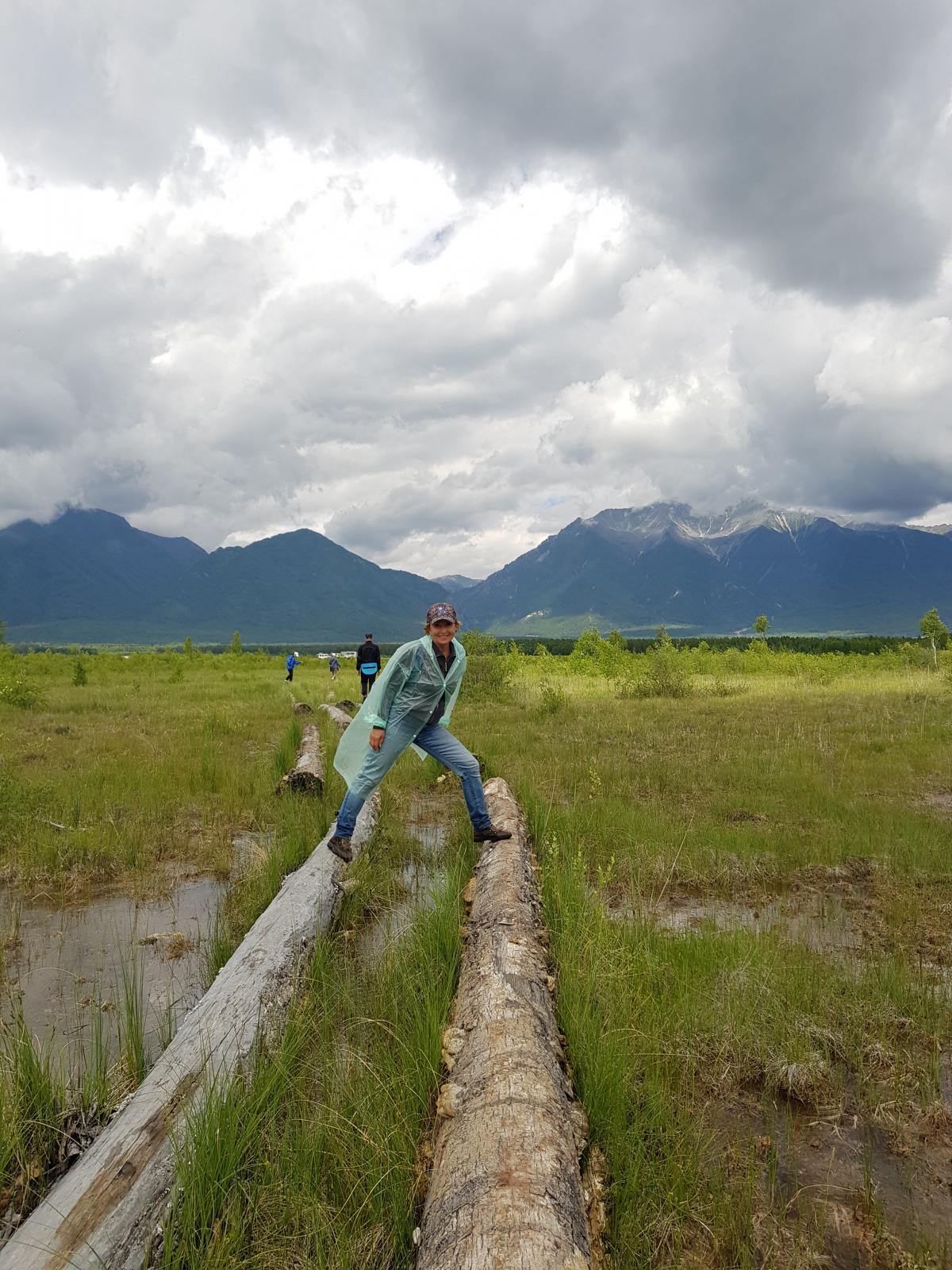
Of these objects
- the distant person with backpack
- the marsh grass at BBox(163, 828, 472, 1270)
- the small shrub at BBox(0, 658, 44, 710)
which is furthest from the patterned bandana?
the small shrub at BBox(0, 658, 44, 710)

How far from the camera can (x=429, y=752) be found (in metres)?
6.41

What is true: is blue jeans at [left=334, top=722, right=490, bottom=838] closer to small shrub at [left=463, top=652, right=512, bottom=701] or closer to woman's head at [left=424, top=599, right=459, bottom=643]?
woman's head at [left=424, top=599, right=459, bottom=643]

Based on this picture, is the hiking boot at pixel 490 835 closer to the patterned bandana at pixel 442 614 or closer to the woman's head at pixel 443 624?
the woman's head at pixel 443 624

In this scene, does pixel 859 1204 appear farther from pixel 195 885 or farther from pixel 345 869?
pixel 195 885

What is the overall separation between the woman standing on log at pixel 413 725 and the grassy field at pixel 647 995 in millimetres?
722

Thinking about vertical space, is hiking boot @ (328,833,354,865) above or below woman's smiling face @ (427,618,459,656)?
below

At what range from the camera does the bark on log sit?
6.91ft

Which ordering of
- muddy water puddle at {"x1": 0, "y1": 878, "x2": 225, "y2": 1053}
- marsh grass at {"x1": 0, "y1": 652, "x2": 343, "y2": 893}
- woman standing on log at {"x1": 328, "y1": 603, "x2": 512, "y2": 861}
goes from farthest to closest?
1. marsh grass at {"x1": 0, "y1": 652, "x2": 343, "y2": 893}
2. woman standing on log at {"x1": 328, "y1": 603, "x2": 512, "y2": 861}
3. muddy water puddle at {"x1": 0, "y1": 878, "x2": 225, "y2": 1053}

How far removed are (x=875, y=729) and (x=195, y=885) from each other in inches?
585

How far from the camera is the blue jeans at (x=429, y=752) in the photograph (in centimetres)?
600

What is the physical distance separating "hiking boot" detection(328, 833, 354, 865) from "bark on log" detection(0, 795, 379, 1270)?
1.40 meters

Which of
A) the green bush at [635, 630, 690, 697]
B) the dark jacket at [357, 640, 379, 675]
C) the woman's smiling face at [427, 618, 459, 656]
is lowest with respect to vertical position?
the green bush at [635, 630, 690, 697]

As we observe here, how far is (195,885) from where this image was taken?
20.4 feet

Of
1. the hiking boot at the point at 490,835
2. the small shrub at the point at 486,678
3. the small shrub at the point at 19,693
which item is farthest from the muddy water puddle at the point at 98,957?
the small shrub at the point at 486,678
